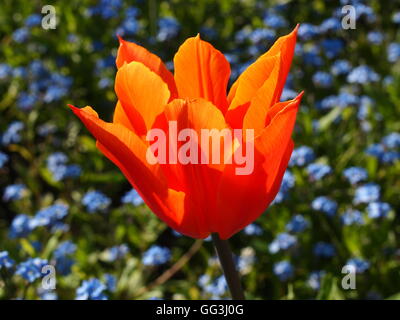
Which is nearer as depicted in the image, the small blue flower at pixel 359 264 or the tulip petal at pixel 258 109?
the tulip petal at pixel 258 109

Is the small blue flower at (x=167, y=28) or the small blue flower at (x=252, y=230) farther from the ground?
the small blue flower at (x=167, y=28)

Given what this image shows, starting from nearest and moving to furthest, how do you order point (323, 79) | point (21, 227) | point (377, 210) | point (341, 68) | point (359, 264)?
point (359, 264), point (377, 210), point (21, 227), point (323, 79), point (341, 68)

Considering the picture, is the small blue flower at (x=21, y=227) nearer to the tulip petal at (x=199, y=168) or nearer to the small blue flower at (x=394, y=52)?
the tulip petal at (x=199, y=168)

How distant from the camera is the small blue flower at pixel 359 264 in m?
2.47

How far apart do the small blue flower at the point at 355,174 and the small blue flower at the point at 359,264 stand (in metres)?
0.42

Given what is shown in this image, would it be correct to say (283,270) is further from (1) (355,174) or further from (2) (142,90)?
(2) (142,90)

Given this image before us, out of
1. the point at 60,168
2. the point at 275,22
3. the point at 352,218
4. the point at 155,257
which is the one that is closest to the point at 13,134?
the point at 60,168

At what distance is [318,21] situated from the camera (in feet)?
14.4

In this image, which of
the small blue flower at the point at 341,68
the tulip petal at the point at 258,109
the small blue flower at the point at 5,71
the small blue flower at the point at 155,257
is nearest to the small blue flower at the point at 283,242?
the small blue flower at the point at 155,257

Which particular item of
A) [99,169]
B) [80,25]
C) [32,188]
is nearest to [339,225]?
[99,169]

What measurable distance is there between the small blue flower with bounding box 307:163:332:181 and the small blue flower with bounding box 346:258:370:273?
0.45m

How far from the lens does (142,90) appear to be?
103 cm

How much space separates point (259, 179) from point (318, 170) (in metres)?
1.86

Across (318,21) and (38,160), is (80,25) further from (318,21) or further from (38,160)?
(318,21)
